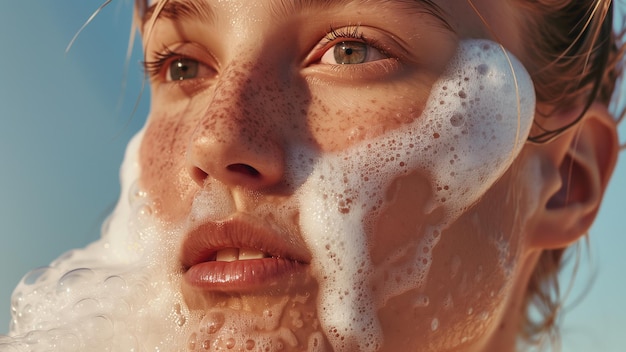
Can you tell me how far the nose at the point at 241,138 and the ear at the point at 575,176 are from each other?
1.89 feet

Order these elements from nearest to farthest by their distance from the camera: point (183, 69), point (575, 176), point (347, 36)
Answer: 1. point (347, 36)
2. point (183, 69)
3. point (575, 176)

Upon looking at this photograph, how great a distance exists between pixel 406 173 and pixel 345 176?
10cm

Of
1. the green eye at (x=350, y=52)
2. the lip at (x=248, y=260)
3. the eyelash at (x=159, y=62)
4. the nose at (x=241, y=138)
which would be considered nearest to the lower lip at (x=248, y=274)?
the lip at (x=248, y=260)

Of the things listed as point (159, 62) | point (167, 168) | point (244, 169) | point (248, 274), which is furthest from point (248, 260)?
point (159, 62)

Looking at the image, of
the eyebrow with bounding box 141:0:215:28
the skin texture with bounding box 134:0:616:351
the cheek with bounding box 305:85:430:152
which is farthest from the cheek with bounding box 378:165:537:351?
the eyebrow with bounding box 141:0:215:28

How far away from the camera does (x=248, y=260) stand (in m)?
1.12

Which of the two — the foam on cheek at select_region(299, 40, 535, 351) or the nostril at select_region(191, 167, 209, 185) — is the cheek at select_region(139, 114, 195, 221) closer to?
the nostril at select_region(191, 167, 209, 185)

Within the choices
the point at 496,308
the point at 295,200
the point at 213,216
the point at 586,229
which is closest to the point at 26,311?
the point at 213,216

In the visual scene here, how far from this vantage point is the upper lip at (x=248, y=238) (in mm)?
1110

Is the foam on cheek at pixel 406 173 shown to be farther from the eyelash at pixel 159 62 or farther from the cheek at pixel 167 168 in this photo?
the eyelash at pixel 159 62

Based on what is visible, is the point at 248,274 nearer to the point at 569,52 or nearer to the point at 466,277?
the point at 466,277

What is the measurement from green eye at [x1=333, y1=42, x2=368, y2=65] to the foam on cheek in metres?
0.14

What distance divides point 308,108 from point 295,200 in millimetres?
156

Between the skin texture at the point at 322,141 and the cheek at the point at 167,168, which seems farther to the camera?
the cheek at the point at 167,168
